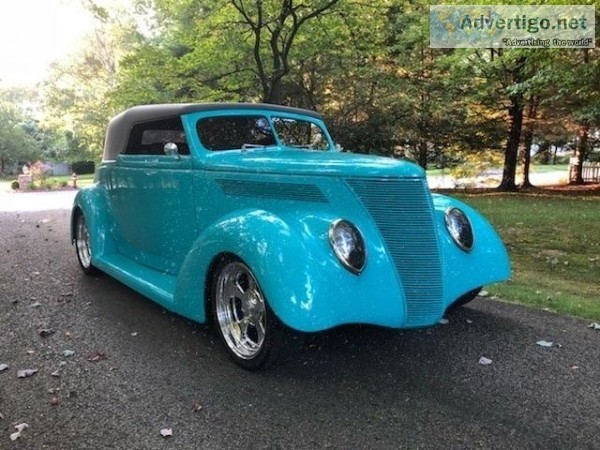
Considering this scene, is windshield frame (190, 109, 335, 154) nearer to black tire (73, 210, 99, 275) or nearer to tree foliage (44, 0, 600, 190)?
black tire (73, 210, 99, 275)

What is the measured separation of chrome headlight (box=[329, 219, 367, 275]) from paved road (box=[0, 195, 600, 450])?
2.50ft

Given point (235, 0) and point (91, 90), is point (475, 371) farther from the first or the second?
point (91, 90)

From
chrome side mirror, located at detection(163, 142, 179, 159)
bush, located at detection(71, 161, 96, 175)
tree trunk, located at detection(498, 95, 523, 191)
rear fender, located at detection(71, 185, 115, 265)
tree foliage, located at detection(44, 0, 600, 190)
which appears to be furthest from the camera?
bush, located at detection(71, 161, 96, 175)

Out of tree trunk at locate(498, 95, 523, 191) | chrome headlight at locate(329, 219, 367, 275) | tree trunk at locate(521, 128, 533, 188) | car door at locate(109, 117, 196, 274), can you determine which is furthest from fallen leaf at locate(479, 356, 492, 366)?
tree trunk at locate(521, 128, 533, 188)

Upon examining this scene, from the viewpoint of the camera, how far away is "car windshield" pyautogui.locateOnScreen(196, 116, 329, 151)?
14.2 feet

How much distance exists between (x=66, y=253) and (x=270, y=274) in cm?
534

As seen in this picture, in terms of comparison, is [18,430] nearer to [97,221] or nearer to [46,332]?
[46,332]

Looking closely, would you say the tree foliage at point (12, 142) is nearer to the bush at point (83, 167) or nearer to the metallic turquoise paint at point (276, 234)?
the bush at point (83, 167)

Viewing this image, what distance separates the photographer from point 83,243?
239 inches

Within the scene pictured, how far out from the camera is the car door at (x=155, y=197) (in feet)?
13.9

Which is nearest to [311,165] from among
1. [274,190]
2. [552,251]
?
[274,190]

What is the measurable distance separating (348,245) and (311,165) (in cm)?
64

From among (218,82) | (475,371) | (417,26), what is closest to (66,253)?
(475,371)

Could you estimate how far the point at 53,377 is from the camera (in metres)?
3.29
